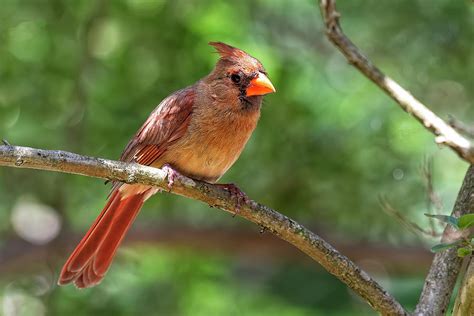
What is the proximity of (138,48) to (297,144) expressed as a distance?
4.21ft

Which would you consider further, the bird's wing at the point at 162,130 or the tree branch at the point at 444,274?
the bird's wing at the point at 162,130

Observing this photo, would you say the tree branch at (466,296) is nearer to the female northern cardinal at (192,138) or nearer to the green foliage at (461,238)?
the green foliage at (461,238)

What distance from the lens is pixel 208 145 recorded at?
3.61m

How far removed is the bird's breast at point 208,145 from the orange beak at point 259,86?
0.41 feet

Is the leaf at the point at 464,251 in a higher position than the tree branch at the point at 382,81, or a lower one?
lower

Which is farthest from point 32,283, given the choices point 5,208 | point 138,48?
point 138,48

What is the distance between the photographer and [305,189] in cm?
550

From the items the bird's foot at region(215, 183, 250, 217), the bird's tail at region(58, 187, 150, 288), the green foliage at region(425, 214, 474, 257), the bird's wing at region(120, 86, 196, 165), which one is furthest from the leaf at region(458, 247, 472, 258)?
the bird's tail at region(58, 187, 150, 288)

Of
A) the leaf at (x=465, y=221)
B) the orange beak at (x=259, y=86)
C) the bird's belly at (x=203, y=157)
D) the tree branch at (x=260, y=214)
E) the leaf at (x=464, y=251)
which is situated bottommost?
the tree branch at (x=260, y=214)

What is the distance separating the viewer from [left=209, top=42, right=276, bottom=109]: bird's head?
147 inches

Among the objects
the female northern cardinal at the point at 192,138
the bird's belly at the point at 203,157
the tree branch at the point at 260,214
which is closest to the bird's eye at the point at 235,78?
the female northern cardinal at the point at 192,138

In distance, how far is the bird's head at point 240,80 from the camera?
3740mm

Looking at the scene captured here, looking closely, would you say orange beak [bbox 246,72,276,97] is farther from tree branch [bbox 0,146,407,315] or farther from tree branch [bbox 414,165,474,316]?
tree branch [bbox 414,165,474,316]

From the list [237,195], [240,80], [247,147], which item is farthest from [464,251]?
[247,147]
